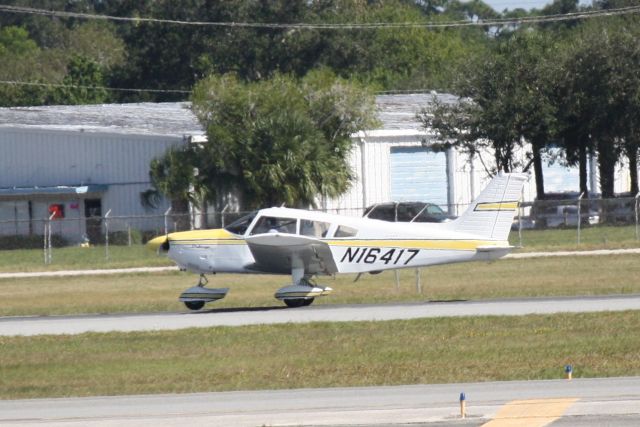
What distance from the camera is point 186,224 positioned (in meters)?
46.6

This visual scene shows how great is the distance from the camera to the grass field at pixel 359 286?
26.5m

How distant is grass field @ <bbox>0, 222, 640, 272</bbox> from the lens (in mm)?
39250

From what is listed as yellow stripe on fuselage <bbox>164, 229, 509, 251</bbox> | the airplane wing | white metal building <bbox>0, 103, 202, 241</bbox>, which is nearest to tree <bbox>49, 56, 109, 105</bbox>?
white metal building <bbox>0, 103, 202, 241</bbox>

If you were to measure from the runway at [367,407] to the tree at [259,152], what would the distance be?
31.6m

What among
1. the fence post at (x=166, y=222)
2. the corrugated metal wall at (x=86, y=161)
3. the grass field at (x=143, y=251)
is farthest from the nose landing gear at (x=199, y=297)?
the corrugated metal wall at (x=86, y=161)

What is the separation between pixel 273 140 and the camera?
1855 inches

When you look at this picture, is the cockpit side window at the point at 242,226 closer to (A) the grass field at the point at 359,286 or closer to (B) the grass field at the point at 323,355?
(A) the grass field at the point at 359,286

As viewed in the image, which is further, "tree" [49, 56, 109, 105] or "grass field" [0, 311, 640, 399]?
"tree" [49, 56, 109, 105]

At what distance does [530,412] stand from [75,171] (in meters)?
41.8

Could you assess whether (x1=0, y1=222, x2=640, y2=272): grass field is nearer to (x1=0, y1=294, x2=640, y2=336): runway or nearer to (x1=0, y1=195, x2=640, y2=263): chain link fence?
(x1=0, y1=195, x2=640, y2=263): chain link fence

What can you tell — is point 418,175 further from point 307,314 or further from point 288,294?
point 307,314

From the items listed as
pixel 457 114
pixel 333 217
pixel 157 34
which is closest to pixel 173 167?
pixel 457 114

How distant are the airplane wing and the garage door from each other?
104 ft

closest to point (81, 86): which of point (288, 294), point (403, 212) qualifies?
point (403, 212)
